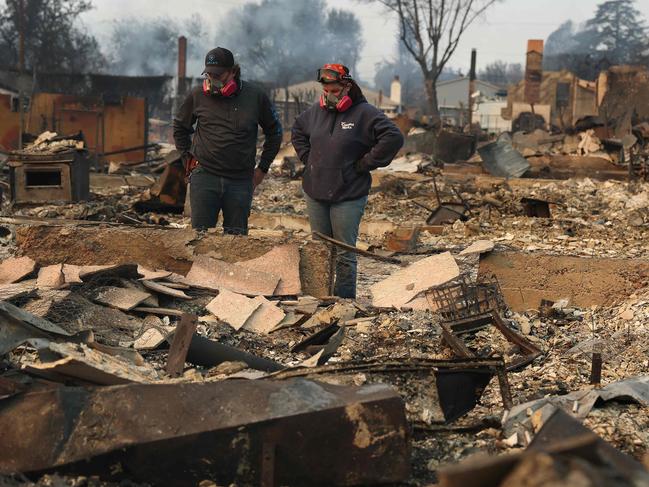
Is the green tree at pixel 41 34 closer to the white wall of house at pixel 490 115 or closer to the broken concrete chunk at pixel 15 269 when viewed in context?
the white wall of house at pixel 490 115

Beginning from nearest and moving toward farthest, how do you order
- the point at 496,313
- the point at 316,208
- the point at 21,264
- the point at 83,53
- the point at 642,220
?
the point at 496,313 → the point at 21,264 → the point at 316,208 → the point at 642,220 → the point at 83,53

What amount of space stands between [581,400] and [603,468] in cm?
217

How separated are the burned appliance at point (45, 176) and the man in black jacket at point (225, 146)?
616 cm

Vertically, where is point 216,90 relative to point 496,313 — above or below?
above

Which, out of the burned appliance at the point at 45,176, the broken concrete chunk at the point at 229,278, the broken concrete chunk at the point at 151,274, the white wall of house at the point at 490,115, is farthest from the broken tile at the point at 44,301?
the white wall of house at the point at 490,115

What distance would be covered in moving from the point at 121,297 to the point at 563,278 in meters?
3.27

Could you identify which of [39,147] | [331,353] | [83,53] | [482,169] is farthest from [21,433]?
[83,53]

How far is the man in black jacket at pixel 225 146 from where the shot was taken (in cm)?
728

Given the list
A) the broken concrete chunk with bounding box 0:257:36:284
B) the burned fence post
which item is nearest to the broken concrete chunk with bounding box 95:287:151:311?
the broken concrete chunk with bounding box 0:257:36:284

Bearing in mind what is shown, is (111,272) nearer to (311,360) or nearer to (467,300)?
(311,360)

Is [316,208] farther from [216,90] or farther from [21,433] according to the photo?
[21,433]

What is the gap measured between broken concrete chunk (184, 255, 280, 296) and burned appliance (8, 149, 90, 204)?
6.82 m

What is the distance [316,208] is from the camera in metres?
7.05

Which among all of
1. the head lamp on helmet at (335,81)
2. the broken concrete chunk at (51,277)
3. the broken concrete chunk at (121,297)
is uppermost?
the head lamp on helmet at (335,81)
